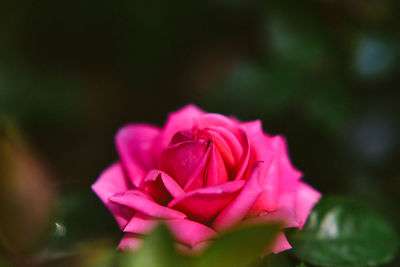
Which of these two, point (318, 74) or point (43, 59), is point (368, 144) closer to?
point (318, 74)

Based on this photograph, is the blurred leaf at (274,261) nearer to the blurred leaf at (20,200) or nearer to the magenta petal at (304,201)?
the magenta petal at (304,201)

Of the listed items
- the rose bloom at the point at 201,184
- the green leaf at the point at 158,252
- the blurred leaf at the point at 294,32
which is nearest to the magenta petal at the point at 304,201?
the rose bloom at the point at 201,184

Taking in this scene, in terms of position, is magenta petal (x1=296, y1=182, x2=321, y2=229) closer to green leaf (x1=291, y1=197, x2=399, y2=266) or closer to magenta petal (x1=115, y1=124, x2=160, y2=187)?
green leaf (x1=291, y1=197, x2=399, y2=266)

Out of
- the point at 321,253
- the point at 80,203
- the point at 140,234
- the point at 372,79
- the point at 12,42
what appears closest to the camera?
the point at 140,234

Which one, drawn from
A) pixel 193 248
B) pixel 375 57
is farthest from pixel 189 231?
pixel 375 57

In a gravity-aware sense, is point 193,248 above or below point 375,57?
below

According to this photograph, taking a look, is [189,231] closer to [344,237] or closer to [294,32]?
[344,237]

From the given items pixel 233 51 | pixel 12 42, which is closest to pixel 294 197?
pixel 233 51
